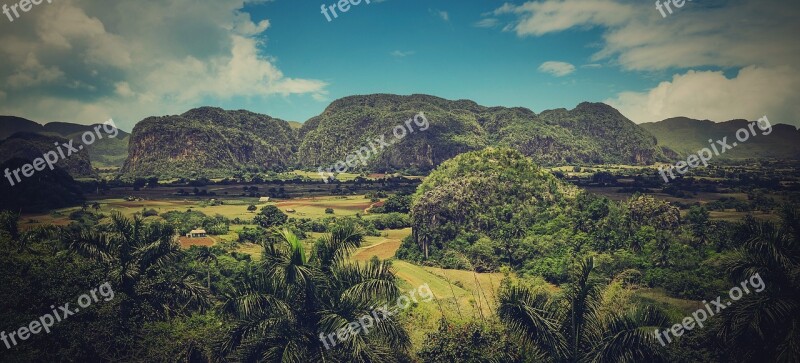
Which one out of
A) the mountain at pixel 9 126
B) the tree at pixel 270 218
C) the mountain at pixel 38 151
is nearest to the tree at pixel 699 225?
the tree at pixel 270 218

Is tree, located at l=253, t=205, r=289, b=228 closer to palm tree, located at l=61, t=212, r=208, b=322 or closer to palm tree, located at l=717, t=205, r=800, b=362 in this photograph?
palm tree, located at l=61, t=212, r=208, b=322

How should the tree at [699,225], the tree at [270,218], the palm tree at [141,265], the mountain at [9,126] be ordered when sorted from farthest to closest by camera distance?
1. the mountain at [9,126]
2. the tree at [270,218]
3. the tree at [699,225]
4. the palm tree at [141,265]

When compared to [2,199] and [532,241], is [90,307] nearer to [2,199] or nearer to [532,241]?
[532,241]

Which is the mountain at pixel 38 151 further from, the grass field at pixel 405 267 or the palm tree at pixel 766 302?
the palm tree at pixel 766 302

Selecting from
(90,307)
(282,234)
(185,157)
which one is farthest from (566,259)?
(185,157)

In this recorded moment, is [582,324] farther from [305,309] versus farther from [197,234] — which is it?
[197,234]
